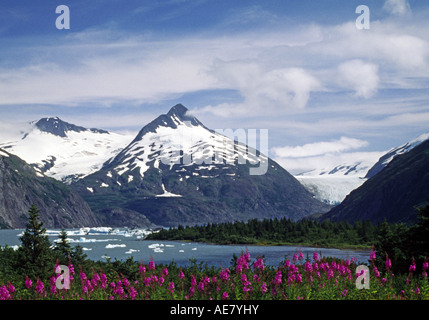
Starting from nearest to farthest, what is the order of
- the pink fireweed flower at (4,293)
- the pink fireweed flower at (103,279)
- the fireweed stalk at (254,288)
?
the fireweed stalk at (254,288), the pink fireweed flower at (4,293), the pink fireweed flower at (103,279)

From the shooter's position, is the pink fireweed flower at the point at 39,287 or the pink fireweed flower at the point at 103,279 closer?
the pink fireweed flower at the point at 39,287

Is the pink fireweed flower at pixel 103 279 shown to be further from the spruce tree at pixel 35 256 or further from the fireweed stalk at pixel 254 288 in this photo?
the spruce tree at pixel 35 256

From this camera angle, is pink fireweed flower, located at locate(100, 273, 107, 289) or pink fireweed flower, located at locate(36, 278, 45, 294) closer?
pink fireweed flower, located at locate(36, 278, 45, 294)

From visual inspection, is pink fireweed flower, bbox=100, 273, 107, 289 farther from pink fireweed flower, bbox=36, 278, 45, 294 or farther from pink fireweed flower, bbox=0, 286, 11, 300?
pink fireweed flower, bbox=0, 286, 11, 300

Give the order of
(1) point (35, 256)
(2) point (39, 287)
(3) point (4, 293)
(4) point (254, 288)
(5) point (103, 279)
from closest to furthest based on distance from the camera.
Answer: (3) point (4, 293)
(4) point (254, 288)
(2) point (39, 287)
(5) point (103, 279)
(1) point (35, 256)

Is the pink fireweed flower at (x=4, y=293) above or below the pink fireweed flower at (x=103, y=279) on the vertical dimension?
below

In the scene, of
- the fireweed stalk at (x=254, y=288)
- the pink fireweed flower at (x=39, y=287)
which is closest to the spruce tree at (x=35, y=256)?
the fireweed stalk at (x=254, y=288)

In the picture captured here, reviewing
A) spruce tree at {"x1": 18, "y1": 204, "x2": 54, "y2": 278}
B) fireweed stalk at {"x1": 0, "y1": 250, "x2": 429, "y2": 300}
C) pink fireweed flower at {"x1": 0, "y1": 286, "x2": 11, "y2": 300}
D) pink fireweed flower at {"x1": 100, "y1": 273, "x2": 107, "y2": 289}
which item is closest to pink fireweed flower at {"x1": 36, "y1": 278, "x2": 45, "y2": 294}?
fireweed stalk at {"x1": 0, "y1": 250, "x2": 429, "y2": 300}

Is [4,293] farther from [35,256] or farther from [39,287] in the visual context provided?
[35,256]

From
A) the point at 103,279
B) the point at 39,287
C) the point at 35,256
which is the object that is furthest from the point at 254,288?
the point at 35,256

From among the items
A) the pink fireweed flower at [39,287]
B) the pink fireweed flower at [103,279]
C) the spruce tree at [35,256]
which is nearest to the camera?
the pink fireweed flower at [39,287]

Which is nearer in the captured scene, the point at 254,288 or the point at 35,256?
the point at 254,288

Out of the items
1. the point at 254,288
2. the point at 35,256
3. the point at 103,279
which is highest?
the point at 103,279
